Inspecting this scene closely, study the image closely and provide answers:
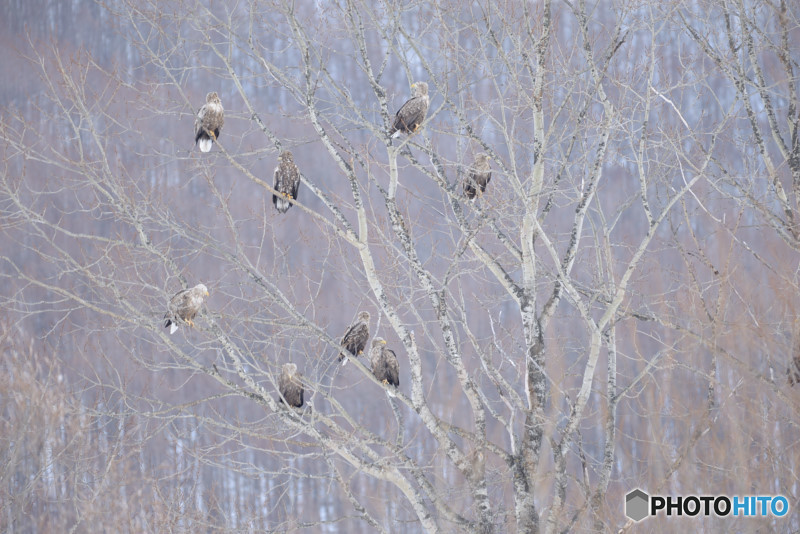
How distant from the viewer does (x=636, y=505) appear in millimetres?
5355

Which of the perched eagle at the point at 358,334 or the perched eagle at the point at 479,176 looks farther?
the perched eagle at the point at 358,334

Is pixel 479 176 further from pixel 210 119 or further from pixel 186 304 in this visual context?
pixel 186 304

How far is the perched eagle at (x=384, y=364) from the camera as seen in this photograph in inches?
249

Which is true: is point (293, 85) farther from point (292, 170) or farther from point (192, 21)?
point (292, 170)

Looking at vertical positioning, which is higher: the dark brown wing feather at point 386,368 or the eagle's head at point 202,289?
the eagle's head at point 202,289

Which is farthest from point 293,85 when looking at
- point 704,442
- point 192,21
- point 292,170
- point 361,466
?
point 704,442

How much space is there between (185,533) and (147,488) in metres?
8.84

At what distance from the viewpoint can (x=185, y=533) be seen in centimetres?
673

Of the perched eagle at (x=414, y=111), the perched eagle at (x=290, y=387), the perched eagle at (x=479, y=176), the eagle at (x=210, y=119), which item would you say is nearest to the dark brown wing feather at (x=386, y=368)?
the perched eagle at (x=290, y=387)

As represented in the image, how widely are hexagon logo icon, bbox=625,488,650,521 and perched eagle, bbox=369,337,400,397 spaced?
6.06ft

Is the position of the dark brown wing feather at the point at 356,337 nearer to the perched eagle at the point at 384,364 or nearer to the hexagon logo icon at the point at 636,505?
the perched eagle at the point at 384,364

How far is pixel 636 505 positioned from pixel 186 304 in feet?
10.2

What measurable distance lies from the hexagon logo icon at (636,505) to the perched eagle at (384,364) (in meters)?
1.85

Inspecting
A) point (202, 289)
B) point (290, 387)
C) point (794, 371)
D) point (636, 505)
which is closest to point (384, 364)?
point (290, 387)
